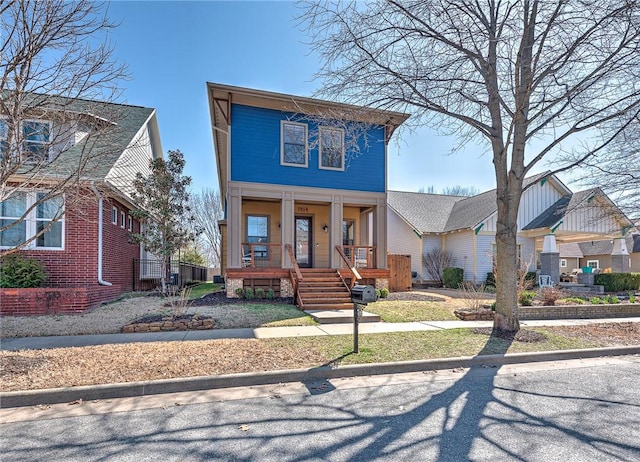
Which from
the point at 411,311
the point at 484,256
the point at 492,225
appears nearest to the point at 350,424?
the point at 411,311

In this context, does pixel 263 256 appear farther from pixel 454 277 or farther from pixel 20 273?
pixel 454 277

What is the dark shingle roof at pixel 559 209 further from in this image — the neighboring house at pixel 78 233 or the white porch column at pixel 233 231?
the neighboring house at pixel 78 233

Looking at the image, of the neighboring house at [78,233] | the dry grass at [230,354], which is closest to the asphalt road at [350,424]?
the dry grass at [230,354]

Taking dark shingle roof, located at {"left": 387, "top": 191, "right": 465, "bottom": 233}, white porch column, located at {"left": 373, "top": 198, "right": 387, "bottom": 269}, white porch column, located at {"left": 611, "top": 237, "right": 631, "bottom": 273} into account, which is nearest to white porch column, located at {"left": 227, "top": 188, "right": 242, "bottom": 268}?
white porch column, located at {"left": 373, "top": 198, "right": 387, "bottom": 269}

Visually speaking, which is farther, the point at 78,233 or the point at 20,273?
the point at 78,233

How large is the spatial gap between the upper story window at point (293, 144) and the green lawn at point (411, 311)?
594 centimetres

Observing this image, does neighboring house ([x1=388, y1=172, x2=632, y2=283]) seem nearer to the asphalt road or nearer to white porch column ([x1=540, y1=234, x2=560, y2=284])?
white porch column ([x1=540, y1=234, x2=560, y2=284])

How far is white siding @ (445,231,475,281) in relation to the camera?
18672mm

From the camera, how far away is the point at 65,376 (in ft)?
14.9

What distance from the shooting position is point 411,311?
1007 cm

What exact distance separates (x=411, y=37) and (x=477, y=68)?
1561 millimetres

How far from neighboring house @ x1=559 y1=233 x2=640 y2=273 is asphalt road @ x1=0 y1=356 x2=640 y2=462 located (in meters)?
33.1

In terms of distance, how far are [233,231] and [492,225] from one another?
543 inches

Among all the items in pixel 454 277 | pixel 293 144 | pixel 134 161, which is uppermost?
pixel 293 144
